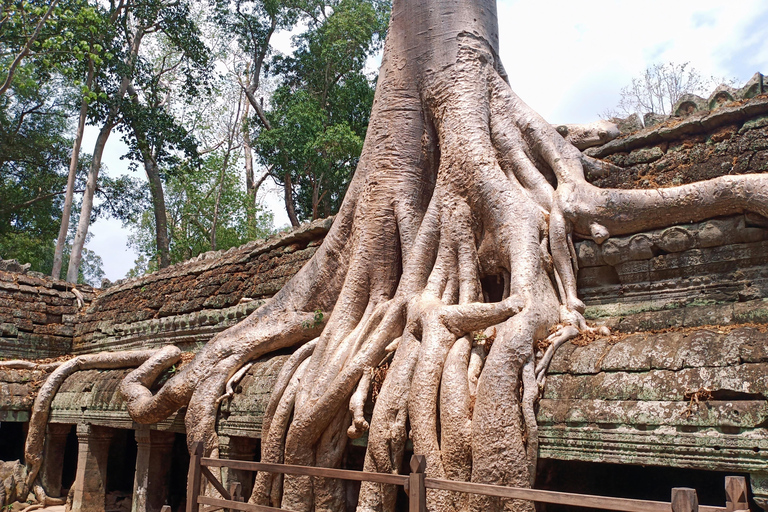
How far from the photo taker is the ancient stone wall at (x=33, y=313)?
10188mm

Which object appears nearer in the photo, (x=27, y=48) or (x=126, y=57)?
(x=27, y=48)

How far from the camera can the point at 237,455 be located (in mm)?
4945

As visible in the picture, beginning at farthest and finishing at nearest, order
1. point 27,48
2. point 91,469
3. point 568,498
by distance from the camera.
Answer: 1. point 27,48
2. point 91,469
3. point 568,498

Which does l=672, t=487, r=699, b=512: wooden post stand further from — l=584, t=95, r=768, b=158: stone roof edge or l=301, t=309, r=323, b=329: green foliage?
l=301, t=309, r=323, b=329: green foliage

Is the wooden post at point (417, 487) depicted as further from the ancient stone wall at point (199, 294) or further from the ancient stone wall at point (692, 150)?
the ancient stone wall at point (199, 294)

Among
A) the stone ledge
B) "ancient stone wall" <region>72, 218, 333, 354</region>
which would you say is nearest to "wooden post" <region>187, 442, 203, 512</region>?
the stone ledge

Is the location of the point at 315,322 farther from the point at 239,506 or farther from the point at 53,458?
the point at 53,458

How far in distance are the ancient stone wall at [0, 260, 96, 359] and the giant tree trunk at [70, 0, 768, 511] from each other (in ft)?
18.0

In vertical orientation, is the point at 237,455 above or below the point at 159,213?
below

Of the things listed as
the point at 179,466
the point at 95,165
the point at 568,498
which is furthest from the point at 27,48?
the point at 568,498

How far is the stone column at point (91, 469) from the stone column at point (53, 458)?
90 cm

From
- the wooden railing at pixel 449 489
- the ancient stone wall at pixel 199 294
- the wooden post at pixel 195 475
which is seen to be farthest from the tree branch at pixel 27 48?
the wooden railing at pixel 449 489

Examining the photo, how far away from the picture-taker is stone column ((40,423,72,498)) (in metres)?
7.45

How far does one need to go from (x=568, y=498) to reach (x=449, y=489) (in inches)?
21.7
